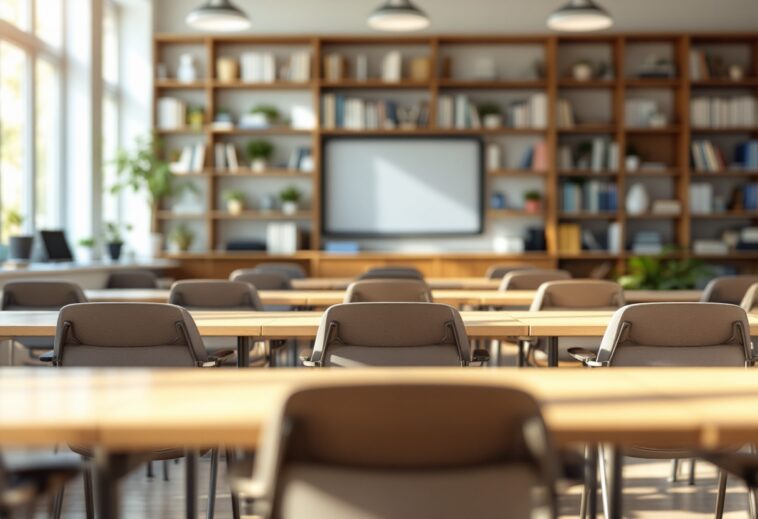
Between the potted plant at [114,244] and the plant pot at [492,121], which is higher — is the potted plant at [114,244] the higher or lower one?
the lower one

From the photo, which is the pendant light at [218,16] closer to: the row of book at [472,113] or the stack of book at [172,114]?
the stack of book at [172,114]

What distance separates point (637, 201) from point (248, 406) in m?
8.02

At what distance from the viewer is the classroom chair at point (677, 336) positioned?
2.69m

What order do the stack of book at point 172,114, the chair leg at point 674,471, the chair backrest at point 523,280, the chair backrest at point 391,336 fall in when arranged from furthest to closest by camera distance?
the stack of book at point 172,114, the chair backrest at point 523,280, the chair leg at point 674,471, the chair backrest at point 391,336

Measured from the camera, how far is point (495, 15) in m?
9.33

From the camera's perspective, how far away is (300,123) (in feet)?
30.6

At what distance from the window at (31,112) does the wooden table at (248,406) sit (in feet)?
17.3

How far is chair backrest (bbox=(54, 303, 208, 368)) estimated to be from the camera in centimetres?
265

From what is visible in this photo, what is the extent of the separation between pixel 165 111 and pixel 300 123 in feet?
4.55

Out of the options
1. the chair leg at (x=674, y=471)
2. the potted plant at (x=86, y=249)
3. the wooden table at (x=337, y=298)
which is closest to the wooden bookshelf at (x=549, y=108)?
the potted plant at (x=86, y=249)

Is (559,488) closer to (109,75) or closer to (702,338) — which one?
(702,338)

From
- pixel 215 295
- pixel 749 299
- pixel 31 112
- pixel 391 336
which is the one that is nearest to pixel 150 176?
pixel 31 112

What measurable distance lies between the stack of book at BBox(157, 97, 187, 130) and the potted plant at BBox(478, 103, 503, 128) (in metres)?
3.05

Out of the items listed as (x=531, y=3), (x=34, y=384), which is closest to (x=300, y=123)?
(x=531, y=3)
